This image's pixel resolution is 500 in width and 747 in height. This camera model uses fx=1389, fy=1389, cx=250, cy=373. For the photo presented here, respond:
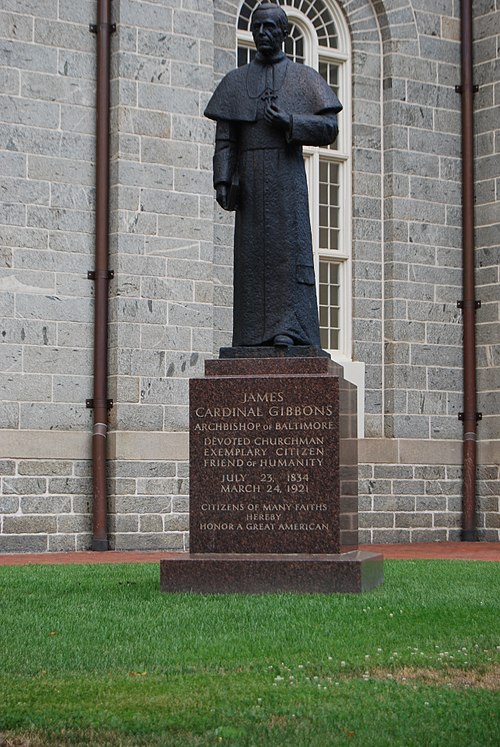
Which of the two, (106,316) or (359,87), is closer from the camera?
(106,316)

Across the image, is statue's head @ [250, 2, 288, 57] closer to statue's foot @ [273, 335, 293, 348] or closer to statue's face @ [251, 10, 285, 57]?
statue's face @ [251, 10, 285, 57]

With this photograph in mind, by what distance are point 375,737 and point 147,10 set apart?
12.2 metres

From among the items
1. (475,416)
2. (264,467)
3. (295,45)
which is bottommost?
(264,467)

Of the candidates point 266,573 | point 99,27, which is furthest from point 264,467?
point 99,27

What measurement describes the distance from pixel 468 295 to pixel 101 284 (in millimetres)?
5200

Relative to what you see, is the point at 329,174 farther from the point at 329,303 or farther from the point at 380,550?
the point at 380,550

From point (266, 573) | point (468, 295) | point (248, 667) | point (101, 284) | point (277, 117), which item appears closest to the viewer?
point (248, 667)

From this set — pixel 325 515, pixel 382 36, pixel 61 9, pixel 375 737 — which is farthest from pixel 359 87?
pixel 375 737

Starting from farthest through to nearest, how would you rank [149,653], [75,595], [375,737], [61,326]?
[61,326] → [75,595] → [149,653] → [375,737]

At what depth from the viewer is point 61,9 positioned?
15.8m

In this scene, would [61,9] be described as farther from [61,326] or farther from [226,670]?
[226,670]

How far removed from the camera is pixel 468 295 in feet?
59.5

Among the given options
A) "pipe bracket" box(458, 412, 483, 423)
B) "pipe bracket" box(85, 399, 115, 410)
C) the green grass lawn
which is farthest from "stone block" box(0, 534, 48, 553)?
"pipe bracket" box(458, 412, 483, 423)

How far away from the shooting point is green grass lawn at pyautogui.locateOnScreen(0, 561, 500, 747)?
5574 mm
